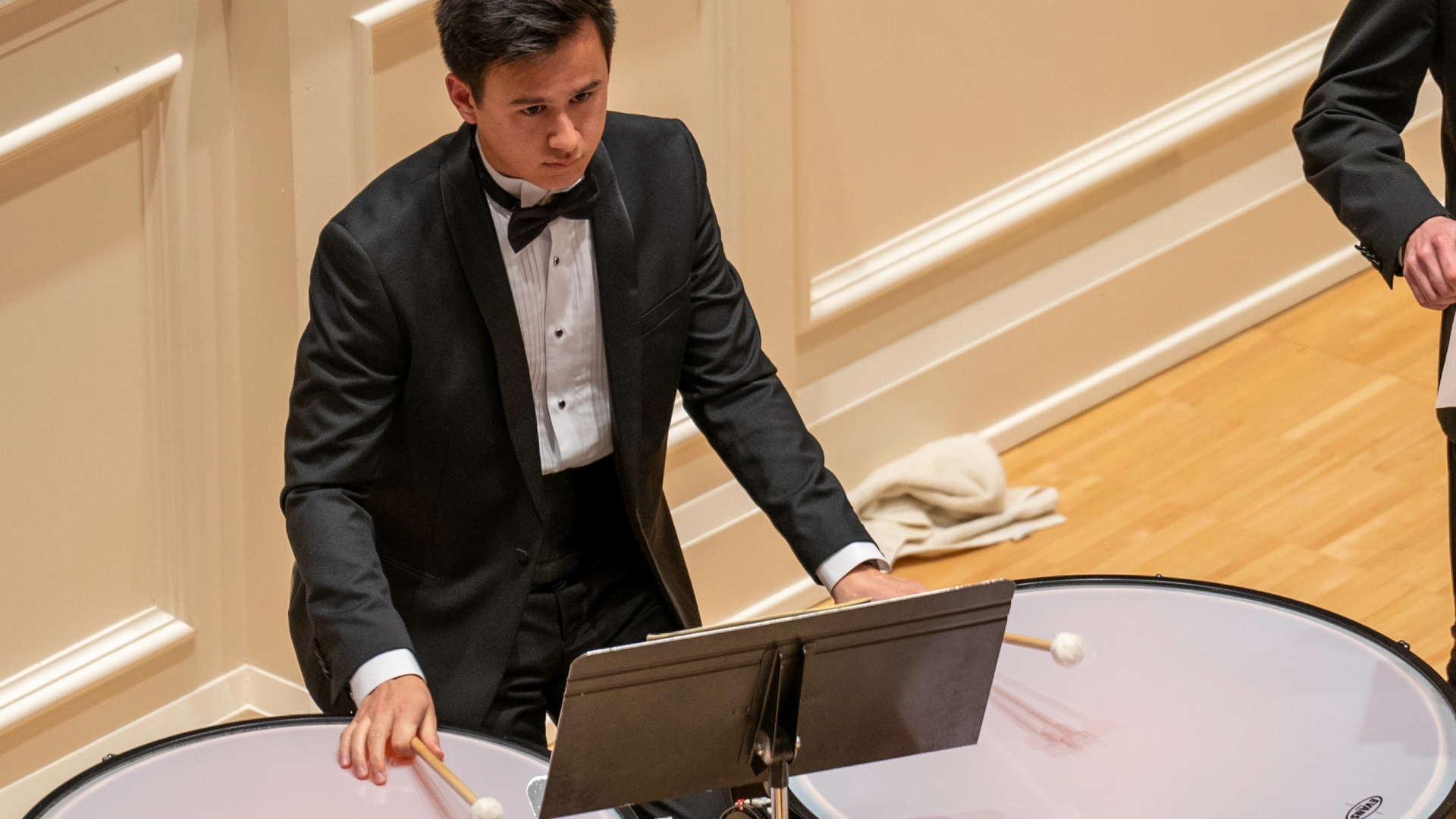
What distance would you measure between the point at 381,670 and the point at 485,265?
0.40 metres

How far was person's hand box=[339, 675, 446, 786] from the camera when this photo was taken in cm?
160

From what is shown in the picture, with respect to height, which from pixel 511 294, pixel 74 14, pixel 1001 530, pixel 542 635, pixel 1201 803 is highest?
pixel 74 14

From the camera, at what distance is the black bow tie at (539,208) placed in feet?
5.80

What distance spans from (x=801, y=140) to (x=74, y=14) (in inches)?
44.9

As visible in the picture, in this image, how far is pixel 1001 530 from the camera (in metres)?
3.09

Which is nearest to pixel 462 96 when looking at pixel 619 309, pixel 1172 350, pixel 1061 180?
pixel 619 309

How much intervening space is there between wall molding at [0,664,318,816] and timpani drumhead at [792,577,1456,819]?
1210 millimetres

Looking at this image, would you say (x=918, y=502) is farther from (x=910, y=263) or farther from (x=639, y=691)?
(x=639, y=691)

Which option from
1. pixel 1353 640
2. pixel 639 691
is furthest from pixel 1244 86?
pixel 639 691

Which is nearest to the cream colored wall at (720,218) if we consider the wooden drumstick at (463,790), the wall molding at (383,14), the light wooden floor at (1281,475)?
the wall molding at (383,14)

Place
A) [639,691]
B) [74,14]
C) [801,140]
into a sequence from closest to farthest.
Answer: [639,691]
[74,14]
[801,140]

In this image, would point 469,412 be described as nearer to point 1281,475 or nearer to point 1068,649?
point 1068,649

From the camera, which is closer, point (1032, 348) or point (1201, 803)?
point (1201, 803)

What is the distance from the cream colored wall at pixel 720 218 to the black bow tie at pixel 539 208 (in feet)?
1.95
